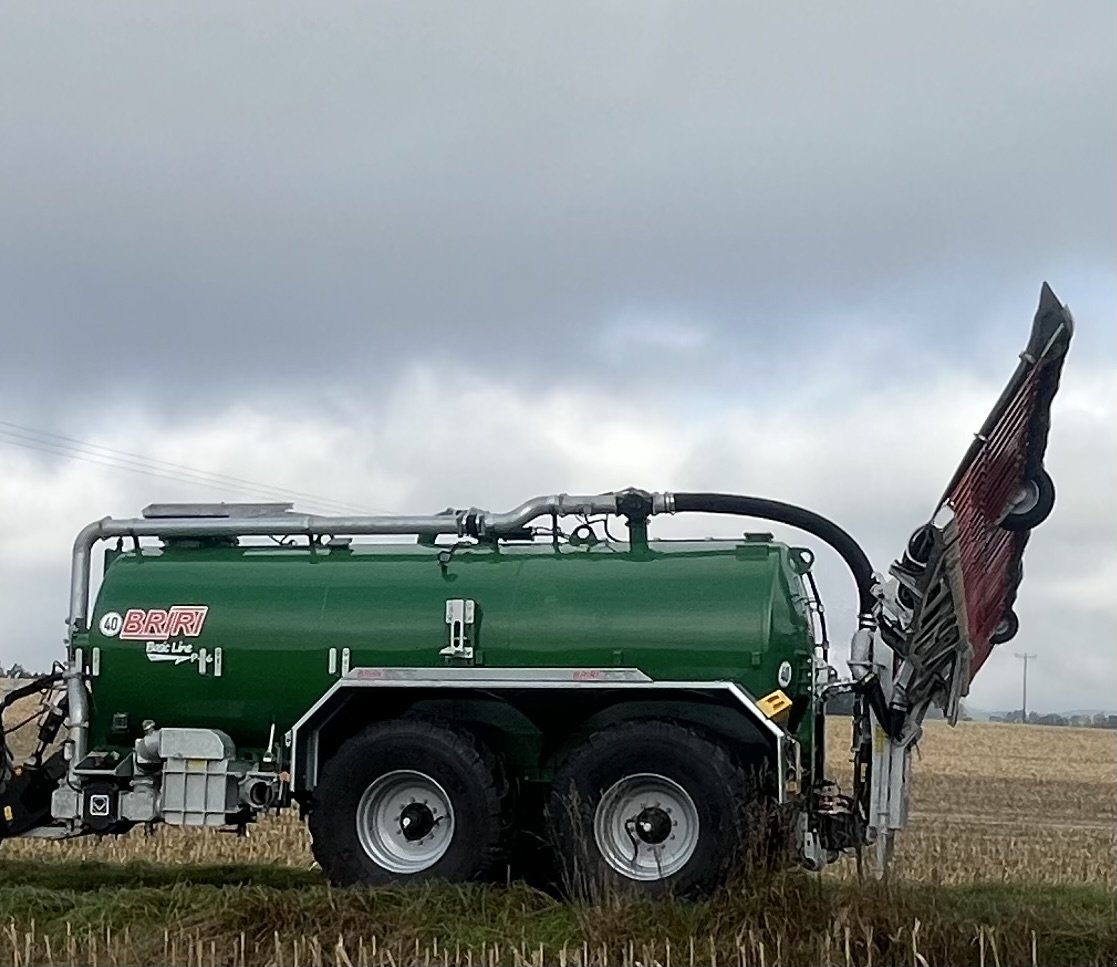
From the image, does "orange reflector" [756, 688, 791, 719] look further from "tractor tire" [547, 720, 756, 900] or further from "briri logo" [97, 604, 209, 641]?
"briri logo" [97, 604, 209, 641]

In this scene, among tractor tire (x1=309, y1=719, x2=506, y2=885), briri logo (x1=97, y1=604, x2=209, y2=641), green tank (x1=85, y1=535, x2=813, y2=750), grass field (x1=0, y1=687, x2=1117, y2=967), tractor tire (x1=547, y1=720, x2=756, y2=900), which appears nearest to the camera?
grass field (x1=0, y1=687, x2=1117, y2=967)

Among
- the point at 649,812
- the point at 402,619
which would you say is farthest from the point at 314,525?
the point at 649,812

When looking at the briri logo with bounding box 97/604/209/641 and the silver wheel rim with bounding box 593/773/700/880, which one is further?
the briri logo with bounding box 97/604/209/641

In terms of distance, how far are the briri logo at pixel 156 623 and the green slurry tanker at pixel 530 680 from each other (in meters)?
0.02

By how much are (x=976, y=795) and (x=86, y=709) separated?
824 inches

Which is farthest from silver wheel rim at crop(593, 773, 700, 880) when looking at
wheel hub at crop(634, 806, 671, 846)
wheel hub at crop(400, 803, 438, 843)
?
wheel hub at crop(400, 803, 438, 843)

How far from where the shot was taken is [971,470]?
9.54m

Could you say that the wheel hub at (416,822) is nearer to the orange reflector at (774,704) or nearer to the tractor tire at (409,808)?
the tractor tire at (409,808)

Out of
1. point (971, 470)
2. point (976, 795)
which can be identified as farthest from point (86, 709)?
point (976, 795)

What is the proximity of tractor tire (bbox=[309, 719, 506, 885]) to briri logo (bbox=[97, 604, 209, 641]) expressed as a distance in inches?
54.9

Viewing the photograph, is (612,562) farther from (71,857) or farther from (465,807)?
(71,857)

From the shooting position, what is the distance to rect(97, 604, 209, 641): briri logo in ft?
34.8

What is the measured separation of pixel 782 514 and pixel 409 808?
310 cm

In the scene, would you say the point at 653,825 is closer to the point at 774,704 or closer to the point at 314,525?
the point at 774,704
